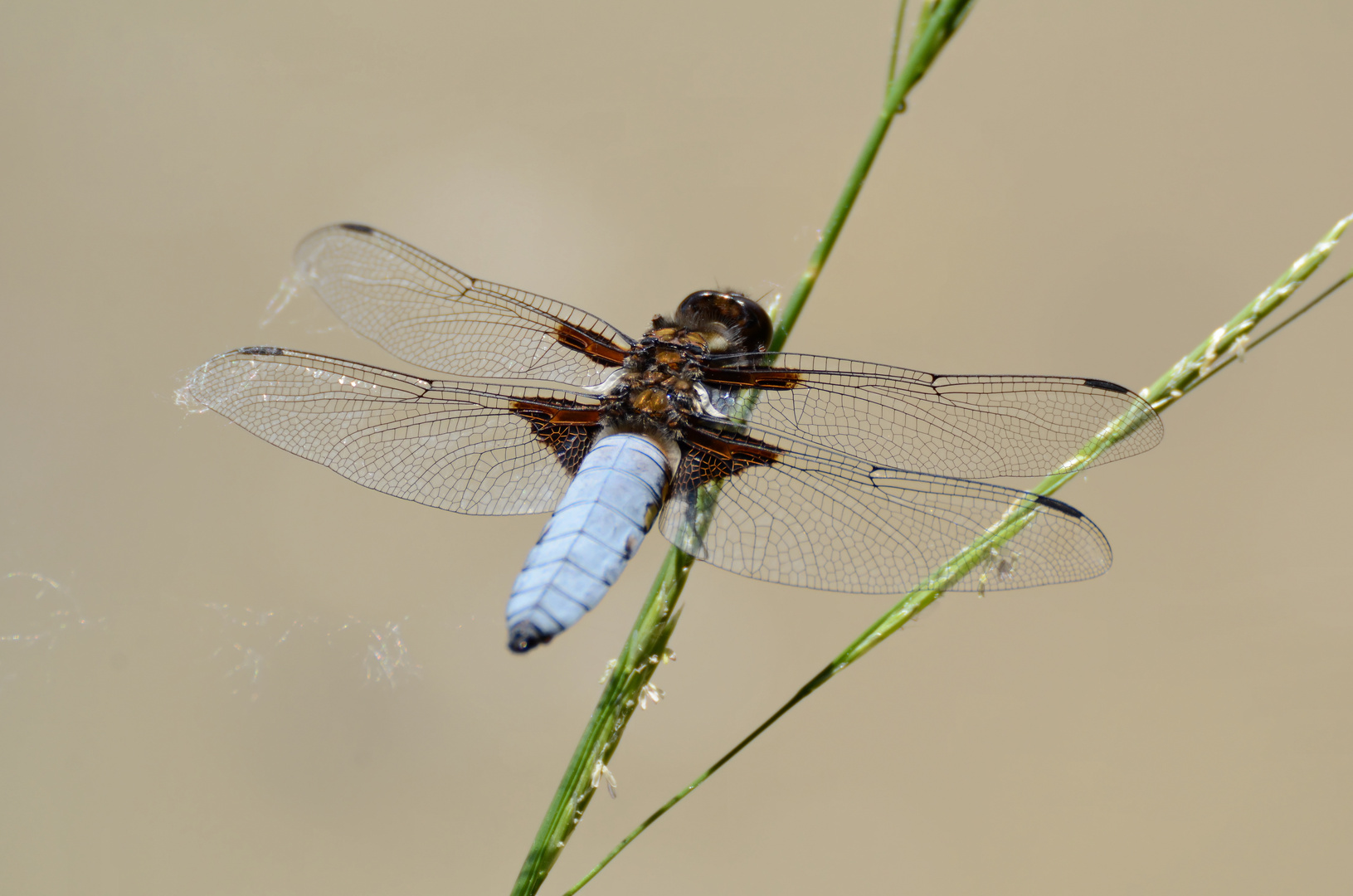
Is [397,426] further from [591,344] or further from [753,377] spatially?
[753,377]

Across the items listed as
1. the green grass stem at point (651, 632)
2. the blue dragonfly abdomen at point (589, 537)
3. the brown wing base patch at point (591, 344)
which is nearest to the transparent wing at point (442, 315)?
the brown wing base patch at point (591, 344)

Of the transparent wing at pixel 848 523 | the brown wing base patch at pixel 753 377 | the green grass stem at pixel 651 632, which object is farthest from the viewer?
the brown wing base patch at pixel 753 377

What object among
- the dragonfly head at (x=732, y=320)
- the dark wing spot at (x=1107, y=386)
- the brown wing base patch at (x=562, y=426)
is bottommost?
the brown wing base patch at (x=562, y=426)

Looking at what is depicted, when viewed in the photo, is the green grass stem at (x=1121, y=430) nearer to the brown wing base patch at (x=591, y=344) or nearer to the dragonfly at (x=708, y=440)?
the dragonfly at (x=708, y=440)

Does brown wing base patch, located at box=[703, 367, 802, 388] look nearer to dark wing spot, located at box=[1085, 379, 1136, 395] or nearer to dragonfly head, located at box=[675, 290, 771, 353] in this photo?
dragonfly head, located at box=[675, 290, 771, 353]

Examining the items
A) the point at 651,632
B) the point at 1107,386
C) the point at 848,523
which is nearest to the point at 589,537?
the point at 651,632

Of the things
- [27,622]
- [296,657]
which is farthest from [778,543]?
[27,622]

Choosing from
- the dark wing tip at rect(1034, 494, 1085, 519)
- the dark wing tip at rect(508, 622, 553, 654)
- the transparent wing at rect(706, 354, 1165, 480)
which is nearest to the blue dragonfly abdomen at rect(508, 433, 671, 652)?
the dark wing tip at rect(508, 622, 553, 654)

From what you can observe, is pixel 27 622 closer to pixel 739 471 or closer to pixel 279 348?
pixel 279 348
